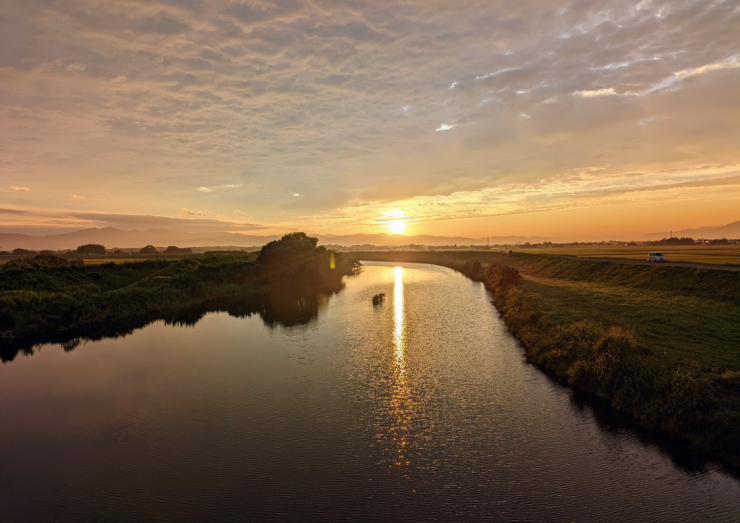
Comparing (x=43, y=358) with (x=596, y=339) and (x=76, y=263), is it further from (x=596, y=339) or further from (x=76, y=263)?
(x=596, y=339)

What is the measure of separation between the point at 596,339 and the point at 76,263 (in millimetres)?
77046

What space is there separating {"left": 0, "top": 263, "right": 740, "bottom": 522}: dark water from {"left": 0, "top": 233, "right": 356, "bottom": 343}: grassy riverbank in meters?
12.2

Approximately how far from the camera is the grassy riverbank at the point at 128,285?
4238cm

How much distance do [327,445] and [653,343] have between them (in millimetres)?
22915

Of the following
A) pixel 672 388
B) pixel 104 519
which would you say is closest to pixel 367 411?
pixel 104 519

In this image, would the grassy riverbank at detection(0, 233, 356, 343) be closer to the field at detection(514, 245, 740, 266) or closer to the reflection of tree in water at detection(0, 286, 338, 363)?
the reflection of tree in water at detection(0, 286, 338, 363)

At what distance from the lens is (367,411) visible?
70.4 ft

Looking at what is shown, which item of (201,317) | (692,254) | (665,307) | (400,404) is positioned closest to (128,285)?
(201,317)

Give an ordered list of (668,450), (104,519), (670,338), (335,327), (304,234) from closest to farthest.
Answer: (104,519) < (668,450) < (670,338) < (335,327) < (304,234)

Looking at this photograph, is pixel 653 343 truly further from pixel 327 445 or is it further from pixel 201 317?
pixel 201 317

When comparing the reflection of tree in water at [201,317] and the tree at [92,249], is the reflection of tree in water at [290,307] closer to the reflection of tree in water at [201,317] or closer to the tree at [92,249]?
the reflection of tree in water at [201,317]

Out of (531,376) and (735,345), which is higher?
(735,345)

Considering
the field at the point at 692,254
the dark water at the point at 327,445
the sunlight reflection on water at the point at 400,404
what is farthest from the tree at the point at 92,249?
the field at the point at 692,254

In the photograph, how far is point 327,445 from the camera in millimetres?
17734
